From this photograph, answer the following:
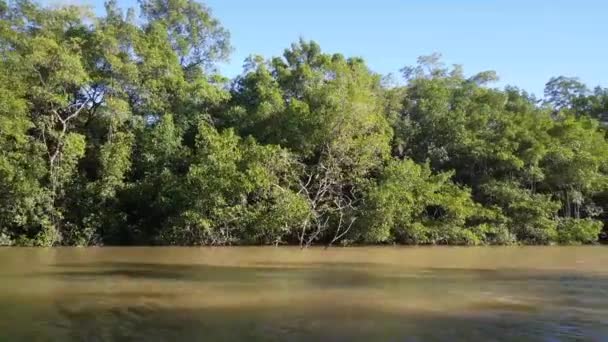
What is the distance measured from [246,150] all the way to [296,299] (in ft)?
39.9

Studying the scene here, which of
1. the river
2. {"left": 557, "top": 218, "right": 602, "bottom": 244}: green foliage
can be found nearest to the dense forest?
{"left": 557, "top": 218, "right": 602, "bottom": 244}: green foliage

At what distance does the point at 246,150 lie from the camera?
2036 cm

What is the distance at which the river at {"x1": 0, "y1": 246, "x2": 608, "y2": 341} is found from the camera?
21.4ft

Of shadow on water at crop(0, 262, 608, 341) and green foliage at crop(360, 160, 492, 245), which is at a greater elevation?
green foliage at crop(360, 160, 492, 245)

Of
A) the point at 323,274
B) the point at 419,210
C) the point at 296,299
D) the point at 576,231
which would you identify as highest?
the point at 419,210

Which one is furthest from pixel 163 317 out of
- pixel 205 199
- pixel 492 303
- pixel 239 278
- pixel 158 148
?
pixel 158 148

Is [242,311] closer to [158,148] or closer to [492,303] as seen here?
[492,303]

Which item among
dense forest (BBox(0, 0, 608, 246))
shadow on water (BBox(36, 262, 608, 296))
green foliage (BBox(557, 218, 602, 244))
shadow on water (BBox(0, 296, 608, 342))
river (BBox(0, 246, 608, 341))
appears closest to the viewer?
shadow on water (BBox(0, 296, 608, 342))

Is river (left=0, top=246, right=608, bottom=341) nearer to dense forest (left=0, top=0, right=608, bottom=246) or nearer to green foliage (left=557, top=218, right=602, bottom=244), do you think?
dense forest (left=0, top=0, right=608, bottom=246)

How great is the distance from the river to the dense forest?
4.51 meters

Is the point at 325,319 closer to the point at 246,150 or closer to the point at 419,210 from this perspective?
the point at 246,150

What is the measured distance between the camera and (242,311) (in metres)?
7.63

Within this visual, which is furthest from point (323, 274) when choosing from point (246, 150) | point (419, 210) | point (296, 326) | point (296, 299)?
point (419, 210)

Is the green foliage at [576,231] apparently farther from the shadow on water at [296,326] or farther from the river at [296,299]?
the shadow on water at [296,326]
